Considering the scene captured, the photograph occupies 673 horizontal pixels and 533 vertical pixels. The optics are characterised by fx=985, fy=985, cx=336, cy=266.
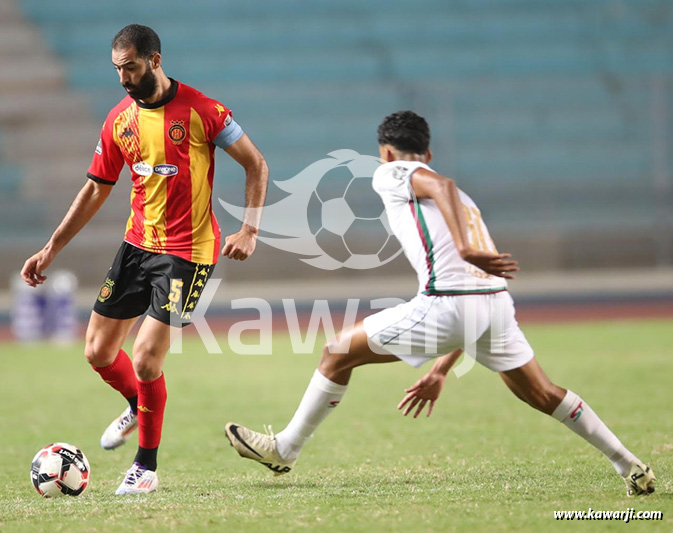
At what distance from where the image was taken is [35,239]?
16.1 metres

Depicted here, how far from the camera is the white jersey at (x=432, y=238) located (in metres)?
4.52

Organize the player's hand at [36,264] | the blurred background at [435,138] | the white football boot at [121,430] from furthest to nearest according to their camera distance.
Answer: the blurred background at [435,138] → the white football boot at [121,430] → the player's hand at [36,264]

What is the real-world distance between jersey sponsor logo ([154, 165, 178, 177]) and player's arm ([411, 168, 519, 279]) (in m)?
1.36

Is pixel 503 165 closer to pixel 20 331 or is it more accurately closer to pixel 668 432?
pixel 20 331

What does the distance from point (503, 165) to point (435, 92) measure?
5.95 feet

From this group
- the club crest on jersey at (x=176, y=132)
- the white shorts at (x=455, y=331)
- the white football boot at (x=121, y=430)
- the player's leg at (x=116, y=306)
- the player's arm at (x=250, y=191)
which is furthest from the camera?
the white football boot at (x=121, y=430)

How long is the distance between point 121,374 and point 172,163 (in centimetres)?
133

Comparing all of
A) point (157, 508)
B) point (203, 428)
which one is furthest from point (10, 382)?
point (157, 508)

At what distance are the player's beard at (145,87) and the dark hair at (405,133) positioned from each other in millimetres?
1237

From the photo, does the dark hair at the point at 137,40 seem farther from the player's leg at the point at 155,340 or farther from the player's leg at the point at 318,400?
the player's leg at the point at 318,400

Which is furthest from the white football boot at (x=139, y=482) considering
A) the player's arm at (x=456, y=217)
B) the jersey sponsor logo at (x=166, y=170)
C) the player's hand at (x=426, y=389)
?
the player's arm at (x=456, y=217)

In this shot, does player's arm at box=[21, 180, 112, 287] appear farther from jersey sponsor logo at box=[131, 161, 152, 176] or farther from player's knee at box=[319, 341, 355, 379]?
player's knee at box=[319, 341, 355, 379]

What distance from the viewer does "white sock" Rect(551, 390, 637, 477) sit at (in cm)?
457

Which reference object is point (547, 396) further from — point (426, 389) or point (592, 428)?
point (426, 389)
